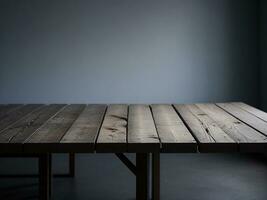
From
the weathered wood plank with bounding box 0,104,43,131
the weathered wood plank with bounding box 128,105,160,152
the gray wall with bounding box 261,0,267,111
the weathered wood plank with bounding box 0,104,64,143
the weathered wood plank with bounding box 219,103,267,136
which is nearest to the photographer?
the weathered wood plank with bounding box 128,105,160,152

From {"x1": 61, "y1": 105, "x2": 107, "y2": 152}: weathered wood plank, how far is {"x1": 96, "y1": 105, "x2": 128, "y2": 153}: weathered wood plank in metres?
0.03

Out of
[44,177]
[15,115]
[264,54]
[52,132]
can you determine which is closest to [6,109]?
[15,115]

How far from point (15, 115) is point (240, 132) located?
1336 millimetres

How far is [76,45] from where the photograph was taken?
4.53 metres

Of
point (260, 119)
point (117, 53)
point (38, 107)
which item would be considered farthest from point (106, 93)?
point (260, 119)

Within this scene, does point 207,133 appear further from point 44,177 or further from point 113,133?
point 44,177

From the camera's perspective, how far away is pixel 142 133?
1886 mm

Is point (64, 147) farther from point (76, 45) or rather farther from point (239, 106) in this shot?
point (76, 45)

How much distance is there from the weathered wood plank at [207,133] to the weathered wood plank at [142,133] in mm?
190

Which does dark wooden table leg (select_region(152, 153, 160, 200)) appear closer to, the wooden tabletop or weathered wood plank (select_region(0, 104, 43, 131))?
the wooden tabletop

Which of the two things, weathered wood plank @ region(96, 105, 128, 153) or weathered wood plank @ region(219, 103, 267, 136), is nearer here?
weathered wood plank @ region(96, 105, 128, 153)

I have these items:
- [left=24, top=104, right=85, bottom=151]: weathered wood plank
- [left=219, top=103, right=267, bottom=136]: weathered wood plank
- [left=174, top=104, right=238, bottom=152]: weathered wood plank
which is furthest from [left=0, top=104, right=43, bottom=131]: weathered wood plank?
[left=219, top=103, right=267, bottom=136]: weathered wood plank

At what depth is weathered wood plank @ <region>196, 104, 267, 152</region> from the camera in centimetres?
169

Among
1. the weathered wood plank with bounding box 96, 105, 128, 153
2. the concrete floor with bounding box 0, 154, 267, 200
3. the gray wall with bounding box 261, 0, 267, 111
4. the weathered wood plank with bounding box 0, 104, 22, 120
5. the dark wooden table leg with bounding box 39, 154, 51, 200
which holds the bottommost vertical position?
the concrete floor with bounding box 0, 154, 267, 200
